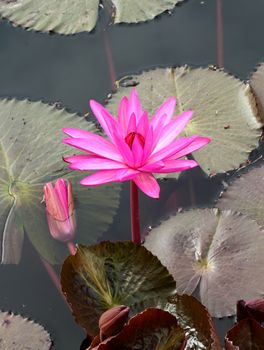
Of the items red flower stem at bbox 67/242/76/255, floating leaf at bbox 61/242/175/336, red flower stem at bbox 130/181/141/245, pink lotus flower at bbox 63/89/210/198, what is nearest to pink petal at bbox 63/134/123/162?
pink lotus flower at bbox 63/89/210/198

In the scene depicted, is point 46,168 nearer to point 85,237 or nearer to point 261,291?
point 85,237

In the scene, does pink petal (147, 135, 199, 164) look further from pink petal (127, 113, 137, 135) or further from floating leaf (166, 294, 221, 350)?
floating leaf (166, 294, 221, 350)

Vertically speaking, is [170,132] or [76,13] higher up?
[76,13]

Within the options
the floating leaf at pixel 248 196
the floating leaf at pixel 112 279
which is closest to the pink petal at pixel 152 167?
the floating leaf at pixel 112 279

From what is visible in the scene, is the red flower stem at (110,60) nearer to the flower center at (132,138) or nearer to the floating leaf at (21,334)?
the flower center at (132,138)

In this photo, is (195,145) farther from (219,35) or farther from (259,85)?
(219,35)

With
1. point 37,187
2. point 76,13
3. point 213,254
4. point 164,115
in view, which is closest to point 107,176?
point 164,115
